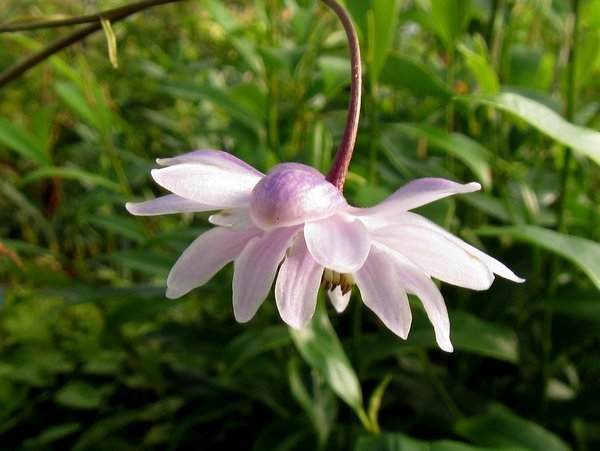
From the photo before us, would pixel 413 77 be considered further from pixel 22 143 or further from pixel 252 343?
pixel 22 143

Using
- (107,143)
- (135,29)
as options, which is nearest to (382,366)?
(107,143)

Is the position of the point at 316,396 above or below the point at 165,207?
below

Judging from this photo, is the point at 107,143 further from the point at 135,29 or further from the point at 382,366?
the point at 135,29

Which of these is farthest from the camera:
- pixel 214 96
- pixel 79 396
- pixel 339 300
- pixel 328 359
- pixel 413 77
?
pixel 79 396

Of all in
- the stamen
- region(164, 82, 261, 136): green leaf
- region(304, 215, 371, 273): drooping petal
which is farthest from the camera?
region(164, 82, 261, 136): green leaf

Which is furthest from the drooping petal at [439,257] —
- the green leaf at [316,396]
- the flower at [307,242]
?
the green leaf at [316,396]

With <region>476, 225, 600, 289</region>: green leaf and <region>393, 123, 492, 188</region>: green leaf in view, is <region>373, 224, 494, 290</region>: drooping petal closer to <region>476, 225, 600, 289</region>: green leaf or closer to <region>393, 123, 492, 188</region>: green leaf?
<region>476, 225, 600, 289</region>: green leaf

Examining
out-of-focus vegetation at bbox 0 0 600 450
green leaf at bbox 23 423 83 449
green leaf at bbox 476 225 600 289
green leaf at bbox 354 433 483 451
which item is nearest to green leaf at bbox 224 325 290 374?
out-of-focus vegetation at bbox 0 0 600 450

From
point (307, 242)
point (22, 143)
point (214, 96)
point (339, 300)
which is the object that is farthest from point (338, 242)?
point (22, 143)
